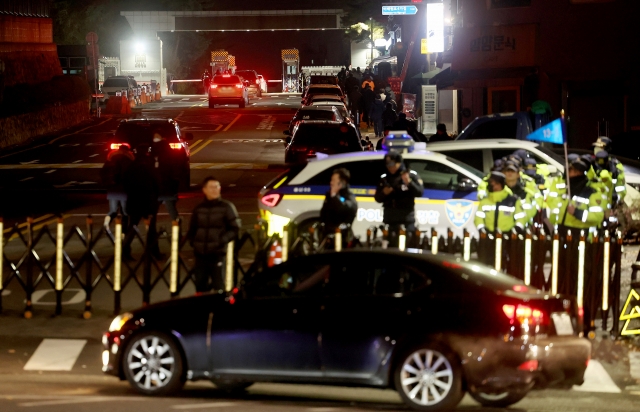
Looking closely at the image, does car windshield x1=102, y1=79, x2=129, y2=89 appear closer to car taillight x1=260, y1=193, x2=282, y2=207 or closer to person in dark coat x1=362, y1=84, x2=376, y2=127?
person in dark coat x1=362, y1=84, x2=376, y2=127

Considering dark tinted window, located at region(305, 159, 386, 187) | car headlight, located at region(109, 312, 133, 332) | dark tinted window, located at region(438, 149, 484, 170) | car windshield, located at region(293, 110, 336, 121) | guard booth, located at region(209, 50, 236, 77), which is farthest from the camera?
guard booth, located at region(209, 50, 236, 77)

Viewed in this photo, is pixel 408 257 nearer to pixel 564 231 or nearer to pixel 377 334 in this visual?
pixel 377 334

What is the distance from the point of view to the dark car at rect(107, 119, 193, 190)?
71.5 feet

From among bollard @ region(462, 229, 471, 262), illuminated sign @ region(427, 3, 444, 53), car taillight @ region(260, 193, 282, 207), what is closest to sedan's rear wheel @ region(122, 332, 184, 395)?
bollard @ region(462, 229, 471, 262)

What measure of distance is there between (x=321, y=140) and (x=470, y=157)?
8645mm

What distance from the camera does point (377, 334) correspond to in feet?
26.9

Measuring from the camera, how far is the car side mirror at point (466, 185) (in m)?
14.0

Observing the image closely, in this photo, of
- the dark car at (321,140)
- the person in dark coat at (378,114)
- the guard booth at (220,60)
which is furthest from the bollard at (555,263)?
the guard booth at (220,60)

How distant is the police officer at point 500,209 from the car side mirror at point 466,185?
220 cm

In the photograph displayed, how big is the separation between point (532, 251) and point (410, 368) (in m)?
3.29

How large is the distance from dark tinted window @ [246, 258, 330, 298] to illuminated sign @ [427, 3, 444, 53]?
31.4m

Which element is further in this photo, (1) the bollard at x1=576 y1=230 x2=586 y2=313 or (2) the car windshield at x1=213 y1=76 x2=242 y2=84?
(2) the car windshield at x1=213 y1=76 x2=242 y2=84

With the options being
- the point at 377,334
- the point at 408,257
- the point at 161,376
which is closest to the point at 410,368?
the point at 377,334

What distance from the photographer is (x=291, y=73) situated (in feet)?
272
